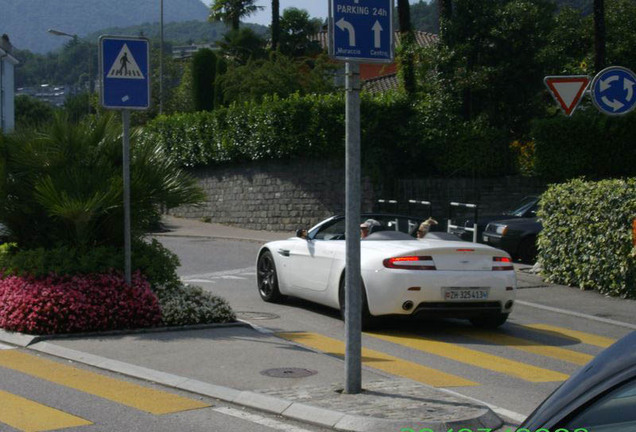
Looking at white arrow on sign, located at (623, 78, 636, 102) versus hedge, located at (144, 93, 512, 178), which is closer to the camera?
white arrow on sign, located at (623, 78, 636, 102)

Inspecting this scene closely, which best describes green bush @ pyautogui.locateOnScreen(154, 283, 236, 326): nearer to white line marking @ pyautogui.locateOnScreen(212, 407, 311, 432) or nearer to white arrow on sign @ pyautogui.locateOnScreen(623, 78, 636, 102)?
white line marking @ pyautogui.locateOnScreen(212, 407, 311, 432)

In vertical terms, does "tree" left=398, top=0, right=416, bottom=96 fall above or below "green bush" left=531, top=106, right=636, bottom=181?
above

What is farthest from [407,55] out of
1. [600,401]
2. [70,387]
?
[600,401]

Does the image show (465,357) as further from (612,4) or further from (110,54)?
(612,4)

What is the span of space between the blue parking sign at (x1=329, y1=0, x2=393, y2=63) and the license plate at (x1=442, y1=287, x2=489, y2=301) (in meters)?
4.18

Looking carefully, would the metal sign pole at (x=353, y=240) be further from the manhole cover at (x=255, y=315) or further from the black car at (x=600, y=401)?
the manhole cover at (x=255, y=315)

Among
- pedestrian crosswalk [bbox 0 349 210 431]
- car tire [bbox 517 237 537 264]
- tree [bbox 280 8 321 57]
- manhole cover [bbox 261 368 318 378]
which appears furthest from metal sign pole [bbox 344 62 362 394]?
tree [bbox 280 8 321 57]

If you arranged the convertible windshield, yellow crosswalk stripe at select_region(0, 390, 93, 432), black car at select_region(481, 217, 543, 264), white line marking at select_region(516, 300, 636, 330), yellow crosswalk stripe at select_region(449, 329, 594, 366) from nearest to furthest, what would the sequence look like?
1. yellow crosswalk stripe at select_region(0, 390, 93, 432)
2. yellow crosswalk stripe at select_region(449, 329, 594, 366)
3. white line marking at select_region(516, 300, 636, 330)
4. black car at select_region(481, 217, 543, 264)
5. the convertible windshield

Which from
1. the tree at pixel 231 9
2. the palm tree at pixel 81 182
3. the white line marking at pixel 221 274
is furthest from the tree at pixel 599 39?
the tree at pixel 231 9

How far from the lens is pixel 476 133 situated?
2873 cm

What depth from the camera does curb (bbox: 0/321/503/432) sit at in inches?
261

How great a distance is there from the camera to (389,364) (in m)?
9.50

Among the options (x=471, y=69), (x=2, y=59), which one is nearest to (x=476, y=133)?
(x=471, y=69)

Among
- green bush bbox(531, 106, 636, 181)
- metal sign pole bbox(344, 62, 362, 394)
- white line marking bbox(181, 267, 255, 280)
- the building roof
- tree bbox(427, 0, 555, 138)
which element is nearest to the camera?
metal sign pole bbox(344, 62, 362, 394)
